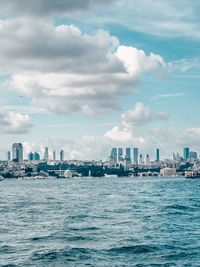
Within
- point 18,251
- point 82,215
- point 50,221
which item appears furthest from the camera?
point 82,215

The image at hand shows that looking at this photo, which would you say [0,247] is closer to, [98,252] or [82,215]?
[98,252]

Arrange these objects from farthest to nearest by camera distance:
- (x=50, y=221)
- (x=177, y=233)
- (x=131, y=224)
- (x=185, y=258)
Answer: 1. (x=50, y=221)
2. (x=131, y=224)
3. (x=177, y=233)
4. (x=185, y=258)

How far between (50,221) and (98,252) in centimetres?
1428

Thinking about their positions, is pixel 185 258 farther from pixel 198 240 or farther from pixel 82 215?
pixel 82 215

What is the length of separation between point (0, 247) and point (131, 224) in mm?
12894

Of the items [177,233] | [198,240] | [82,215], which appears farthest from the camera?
[82,215]

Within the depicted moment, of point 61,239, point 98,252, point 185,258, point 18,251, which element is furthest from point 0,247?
point 185,258

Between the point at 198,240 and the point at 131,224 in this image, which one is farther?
the point at 131,224

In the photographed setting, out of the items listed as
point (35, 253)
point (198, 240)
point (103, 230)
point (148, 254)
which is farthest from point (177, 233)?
point (35, 253)

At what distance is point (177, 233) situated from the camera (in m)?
30.7

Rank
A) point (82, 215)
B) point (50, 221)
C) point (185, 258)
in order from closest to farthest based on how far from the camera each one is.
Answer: point (185, 258) < point (50, 221) < point (82, 215)

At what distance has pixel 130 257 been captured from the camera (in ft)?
74.3

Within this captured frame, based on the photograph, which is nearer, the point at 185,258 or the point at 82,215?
the point at 185,258

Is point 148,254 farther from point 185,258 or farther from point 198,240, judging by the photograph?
point 198,240
